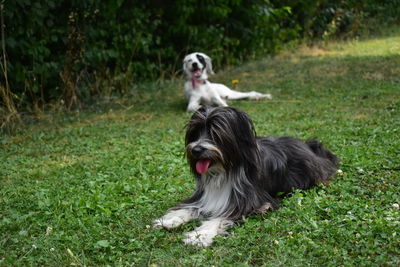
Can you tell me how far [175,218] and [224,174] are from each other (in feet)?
1.68

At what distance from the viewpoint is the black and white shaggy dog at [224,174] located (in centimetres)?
382

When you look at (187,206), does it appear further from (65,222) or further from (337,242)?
(337,242)

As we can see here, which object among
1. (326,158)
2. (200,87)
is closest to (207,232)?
(326,158)

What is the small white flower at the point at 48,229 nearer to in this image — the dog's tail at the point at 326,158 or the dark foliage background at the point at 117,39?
→ the dog's tail at the point at 326,158

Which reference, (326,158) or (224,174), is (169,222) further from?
(326,158)

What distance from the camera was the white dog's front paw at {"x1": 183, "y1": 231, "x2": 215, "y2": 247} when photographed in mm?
3593

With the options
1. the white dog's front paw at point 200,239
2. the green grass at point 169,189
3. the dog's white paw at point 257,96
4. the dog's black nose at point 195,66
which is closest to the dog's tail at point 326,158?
the green grass at point 169,189

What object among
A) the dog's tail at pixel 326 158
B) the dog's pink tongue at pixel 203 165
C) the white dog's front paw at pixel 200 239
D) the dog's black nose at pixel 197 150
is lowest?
the white dog's front paw at pixel 200 239

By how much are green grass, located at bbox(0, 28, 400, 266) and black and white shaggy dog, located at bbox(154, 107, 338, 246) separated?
0.12 metres

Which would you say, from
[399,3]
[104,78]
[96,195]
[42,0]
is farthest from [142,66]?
[399,3]

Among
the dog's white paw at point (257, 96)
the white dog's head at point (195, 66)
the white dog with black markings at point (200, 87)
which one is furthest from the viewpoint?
the dog's white paw at point (257, 96)

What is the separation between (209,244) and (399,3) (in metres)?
18.0

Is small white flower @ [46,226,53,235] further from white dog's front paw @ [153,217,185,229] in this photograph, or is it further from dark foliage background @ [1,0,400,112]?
dark foliage background @ [1,0,400,112]

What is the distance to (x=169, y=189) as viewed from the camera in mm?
4961
